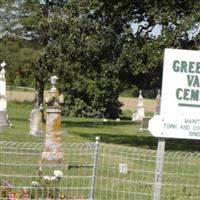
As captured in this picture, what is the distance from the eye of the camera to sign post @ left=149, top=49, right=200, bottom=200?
8.52 metres

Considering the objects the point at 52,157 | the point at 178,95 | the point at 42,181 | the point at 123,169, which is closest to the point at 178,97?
the point at 178,95

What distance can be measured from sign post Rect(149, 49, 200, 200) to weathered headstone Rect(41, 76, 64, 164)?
270 inches

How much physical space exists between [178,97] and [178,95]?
0.03 m

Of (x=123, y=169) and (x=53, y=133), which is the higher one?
(x=53, y=133)

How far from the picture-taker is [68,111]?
51062 millimetres

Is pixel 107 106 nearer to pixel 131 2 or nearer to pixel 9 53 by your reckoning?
pixel 9 53

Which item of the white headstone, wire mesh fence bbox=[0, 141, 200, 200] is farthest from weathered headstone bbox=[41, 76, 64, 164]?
the white headstone

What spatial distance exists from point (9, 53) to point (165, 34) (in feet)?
58.1

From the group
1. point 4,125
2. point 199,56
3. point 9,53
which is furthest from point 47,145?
point 9,53

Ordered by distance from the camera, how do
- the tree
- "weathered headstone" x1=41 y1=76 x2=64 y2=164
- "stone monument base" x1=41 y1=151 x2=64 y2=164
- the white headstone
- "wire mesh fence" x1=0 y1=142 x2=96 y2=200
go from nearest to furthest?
"wire mesh fence" x1=0 y1=142 x2=96 y2=200, the white headstone, "stone monument base" x1=41 y1=151 x2=64 y2=164, "weathered headstone" x1=41 y1=76 x2=64 y2=164, the tree

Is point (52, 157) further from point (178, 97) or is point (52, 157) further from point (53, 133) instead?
point (178, 97)

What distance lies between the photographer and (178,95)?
854 centimetres

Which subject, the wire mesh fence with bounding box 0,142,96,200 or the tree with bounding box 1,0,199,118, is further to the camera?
A: the tree with bounding box 1,0,199,118

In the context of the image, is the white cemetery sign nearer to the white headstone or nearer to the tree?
the white headstone
